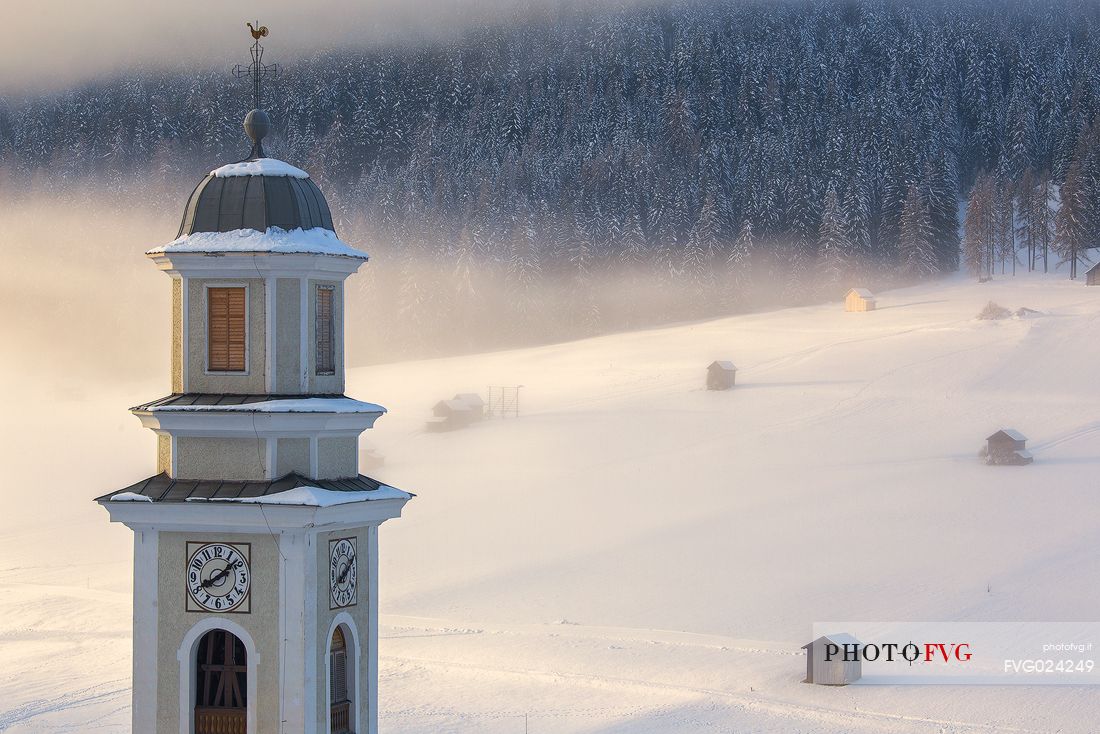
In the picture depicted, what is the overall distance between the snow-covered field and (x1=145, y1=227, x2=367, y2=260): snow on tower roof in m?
16.7

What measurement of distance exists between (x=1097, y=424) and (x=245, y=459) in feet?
181

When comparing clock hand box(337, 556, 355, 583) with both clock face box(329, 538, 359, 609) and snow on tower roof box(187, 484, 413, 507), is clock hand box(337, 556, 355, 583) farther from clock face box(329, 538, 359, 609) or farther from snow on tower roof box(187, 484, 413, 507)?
snow on tower roof box(187, 484, 413, 507)

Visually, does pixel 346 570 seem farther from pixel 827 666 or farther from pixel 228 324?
pixel 827 666

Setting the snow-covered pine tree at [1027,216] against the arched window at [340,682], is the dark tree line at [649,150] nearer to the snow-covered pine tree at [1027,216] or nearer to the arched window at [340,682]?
the snow-covered pine tree at [1027,216]

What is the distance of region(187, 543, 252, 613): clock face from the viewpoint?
13.0 meters

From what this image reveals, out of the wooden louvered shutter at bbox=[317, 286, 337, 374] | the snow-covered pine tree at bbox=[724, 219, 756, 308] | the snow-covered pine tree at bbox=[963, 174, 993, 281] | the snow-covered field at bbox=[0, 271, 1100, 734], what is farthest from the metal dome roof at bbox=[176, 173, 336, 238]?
the snow-covered pine tree at bbox=[963, 174, 993, 281]

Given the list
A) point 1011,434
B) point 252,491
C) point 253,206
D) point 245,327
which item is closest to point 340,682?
point 252,491

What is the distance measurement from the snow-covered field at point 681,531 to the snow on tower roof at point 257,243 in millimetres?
16655

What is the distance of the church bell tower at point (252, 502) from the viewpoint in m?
12.9

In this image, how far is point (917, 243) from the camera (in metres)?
114

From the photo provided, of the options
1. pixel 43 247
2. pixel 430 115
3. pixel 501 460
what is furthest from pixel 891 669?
pixel 430 115

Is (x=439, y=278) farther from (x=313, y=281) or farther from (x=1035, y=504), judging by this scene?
(x=313, y=281)

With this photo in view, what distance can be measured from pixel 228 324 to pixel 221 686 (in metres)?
3.56

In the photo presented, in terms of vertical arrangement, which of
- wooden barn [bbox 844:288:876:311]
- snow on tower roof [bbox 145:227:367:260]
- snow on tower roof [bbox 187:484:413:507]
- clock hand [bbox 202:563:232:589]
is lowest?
clock hand [bbox 202:563:232:589]
